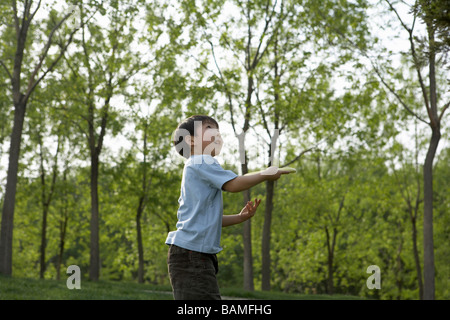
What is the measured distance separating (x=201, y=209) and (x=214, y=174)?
25 cm

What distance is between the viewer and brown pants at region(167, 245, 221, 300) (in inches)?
131

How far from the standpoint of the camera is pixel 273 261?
43.4 meters

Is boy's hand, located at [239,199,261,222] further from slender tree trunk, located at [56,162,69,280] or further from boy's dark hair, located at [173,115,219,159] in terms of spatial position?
slender tree trunk, located at [56,162,69,280]

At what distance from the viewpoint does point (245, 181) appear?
313cm

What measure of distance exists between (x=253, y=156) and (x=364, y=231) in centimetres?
1574

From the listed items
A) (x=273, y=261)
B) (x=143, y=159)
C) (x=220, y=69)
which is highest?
(x=220, y=69)

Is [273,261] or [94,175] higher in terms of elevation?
[94,175]

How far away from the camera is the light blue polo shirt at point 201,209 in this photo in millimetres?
3354

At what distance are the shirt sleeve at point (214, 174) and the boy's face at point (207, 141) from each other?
134 millimetres

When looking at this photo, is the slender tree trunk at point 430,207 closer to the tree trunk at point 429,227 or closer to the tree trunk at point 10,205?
the tree trunk at point 429,227

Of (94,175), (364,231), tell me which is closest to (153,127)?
(94,175)

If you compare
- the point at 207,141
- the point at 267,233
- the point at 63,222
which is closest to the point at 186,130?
the point at 207,141

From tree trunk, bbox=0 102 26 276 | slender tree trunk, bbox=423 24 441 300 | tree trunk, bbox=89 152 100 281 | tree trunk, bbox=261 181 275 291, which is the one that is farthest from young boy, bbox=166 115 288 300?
tree trunk, bbox=89 152 100 281
